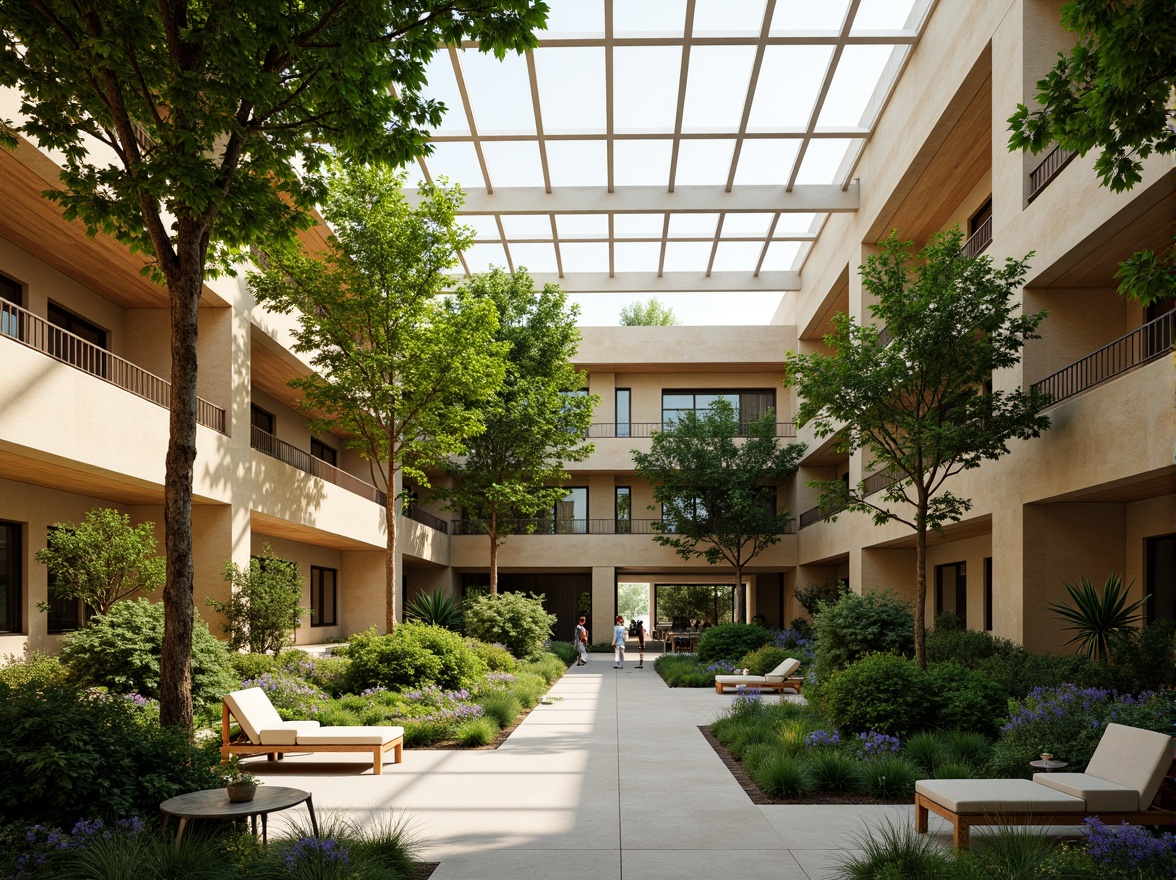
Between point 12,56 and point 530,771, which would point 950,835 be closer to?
point 530,771

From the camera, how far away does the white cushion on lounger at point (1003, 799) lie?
7.68 meters

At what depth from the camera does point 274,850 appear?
6.82 metres

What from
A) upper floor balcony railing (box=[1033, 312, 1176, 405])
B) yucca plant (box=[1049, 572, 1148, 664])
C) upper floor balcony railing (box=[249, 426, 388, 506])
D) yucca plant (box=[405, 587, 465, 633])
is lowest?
yucca plant (box=[405, 587, 465, 633])

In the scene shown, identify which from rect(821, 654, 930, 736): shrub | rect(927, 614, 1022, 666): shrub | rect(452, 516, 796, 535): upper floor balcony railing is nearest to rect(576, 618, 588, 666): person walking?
rect(452, 516, 796, 535): upper floor balcony railing

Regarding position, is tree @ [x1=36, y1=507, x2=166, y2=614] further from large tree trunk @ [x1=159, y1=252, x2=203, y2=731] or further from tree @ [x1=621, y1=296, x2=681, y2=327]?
tree @ [x1=621, y1=296, x2=681, y2=327]

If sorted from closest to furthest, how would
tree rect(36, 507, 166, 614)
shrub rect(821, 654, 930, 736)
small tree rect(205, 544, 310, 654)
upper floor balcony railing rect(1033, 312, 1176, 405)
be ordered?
shrub rect(821, 654, 930, 736) < upper floor balcony railing rect(1033, 312, 1176, 405) < tree rect(36, 507, 166, 614) < small tree rect(205, 544, 310, 654)

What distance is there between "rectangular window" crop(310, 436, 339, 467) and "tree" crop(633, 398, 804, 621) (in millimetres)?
11175

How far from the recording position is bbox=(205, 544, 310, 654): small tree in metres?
18.5

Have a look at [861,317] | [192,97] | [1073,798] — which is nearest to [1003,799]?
[1073,798]

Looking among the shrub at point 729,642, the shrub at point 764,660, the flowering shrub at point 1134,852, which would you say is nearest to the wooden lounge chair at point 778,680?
→ the shrub at point 764,660

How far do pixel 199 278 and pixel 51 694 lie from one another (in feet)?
12.6

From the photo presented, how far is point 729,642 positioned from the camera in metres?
28.2

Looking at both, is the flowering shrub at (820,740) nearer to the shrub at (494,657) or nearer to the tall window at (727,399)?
the shrub at (494,657)

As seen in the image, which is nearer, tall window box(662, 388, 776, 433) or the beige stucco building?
the beige stucco building
